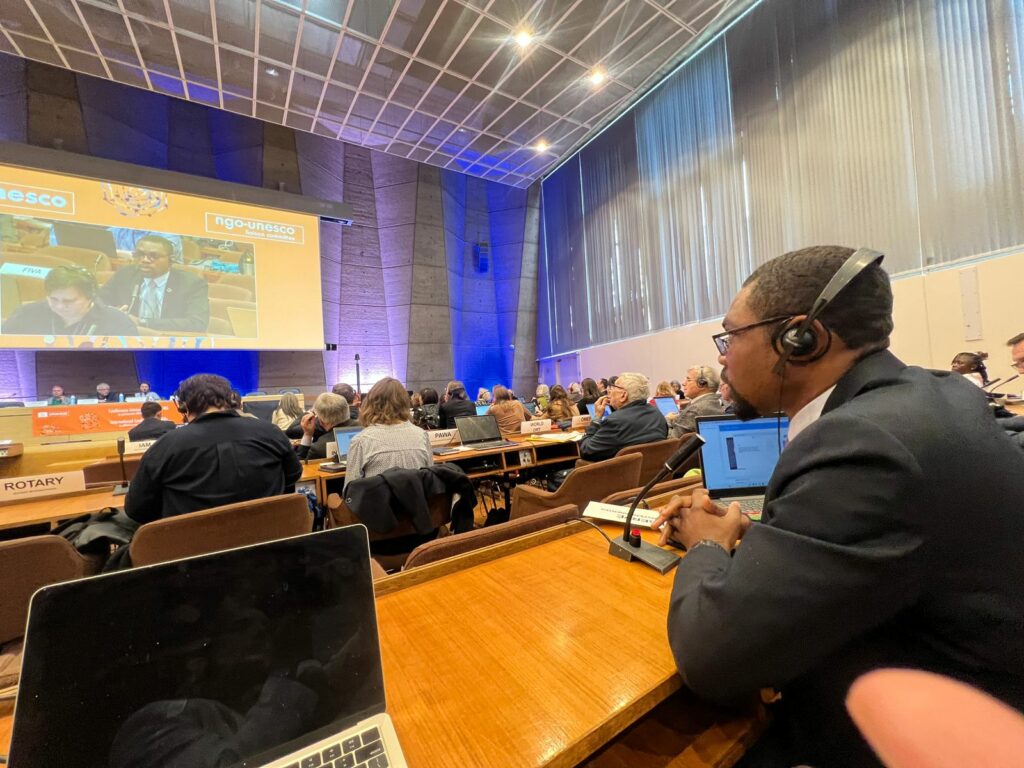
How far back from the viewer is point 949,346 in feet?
15.2

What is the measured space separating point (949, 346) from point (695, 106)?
208 inches

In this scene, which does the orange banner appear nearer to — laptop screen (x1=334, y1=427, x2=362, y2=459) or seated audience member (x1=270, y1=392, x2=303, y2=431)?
seated audience member (x1=270, y1=392, x2=303, y2=431)

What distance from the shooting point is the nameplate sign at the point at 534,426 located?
14.3 ft

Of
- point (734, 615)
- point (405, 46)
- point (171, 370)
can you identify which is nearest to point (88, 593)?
point (734, 615)

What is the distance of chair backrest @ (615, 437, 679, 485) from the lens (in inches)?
99.0

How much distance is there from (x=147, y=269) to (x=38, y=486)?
5145 millimetres

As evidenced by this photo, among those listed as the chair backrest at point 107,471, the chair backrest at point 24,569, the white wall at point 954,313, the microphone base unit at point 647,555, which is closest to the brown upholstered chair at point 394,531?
the chair backrest at point 24,569

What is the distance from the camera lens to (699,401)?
322 cm

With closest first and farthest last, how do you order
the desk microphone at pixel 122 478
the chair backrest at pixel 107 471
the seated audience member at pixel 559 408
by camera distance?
the desk microphone at pixel 122 478 < the chair backrest at pixel 107 471 < the seated audience member at pixel 559 408

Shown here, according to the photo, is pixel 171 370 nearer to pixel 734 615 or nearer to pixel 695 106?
pixel 734 615

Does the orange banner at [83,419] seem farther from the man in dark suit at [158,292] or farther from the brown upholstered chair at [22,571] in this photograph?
the brown upholstered chair at [22,571]

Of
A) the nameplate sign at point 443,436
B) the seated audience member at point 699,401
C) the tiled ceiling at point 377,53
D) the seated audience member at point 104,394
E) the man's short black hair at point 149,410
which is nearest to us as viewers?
the seated audience member at point 699,401

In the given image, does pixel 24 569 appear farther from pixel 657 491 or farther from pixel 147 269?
pixel 147 269

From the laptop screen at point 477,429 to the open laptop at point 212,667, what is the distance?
125 inches
